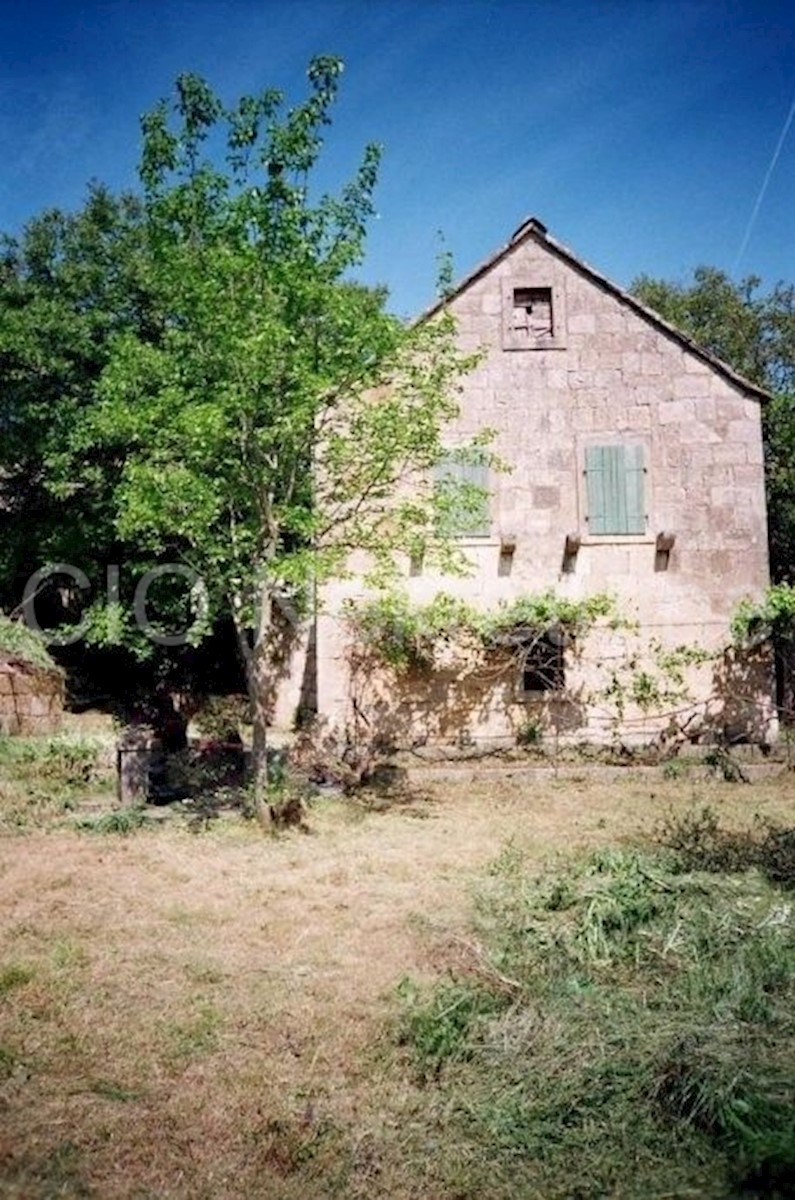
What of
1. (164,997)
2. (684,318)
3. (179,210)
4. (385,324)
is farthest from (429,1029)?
(684,318)

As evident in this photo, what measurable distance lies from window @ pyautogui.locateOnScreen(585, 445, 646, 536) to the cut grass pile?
7.88 metres

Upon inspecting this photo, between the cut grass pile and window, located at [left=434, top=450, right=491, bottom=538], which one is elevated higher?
window, located at [left=434, top=450, right=491, bottom=538]

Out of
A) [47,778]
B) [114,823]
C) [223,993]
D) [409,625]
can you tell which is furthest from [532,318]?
[223,993]

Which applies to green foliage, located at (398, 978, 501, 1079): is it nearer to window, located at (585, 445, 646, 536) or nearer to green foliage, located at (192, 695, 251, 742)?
window, located at (585, 445, 646, 536)

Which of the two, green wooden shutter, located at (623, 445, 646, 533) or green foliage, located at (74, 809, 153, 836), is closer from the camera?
green foliage, located at (74, 809, 153, 836)

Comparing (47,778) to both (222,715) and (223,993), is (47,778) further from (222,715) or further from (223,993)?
(223,993)

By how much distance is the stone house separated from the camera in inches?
534

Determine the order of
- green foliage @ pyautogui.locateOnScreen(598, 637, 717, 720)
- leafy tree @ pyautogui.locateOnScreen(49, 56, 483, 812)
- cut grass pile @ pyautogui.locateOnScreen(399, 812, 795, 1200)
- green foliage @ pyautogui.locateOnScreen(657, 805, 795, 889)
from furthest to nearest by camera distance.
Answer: green foliage @ pyautogui.locateOnScreen(598, 637, 717, 720)
leafy tree @ pyautogui.locateOnScreen(49, 56, 483, 812)
green foliage @ pyautogui.locateOnScreen(657, 805, 795, 889)
cut grass pile @ pyautogui.locateOnScreen(399, 812, 795, 1200)

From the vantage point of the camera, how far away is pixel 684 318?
20781 mm

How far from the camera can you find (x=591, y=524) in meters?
13.7

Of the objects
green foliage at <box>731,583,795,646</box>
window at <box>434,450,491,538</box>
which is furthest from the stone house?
window at <box>434,450,491,538</box>

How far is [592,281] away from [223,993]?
12.5 metres

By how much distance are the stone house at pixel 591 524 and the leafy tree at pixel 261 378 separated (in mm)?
3505

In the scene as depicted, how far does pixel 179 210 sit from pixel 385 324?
2664mm
